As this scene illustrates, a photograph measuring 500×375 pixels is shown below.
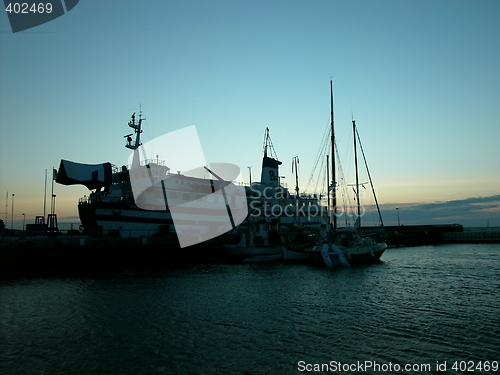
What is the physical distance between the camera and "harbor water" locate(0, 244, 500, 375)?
13.5 m

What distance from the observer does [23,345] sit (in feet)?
50.8

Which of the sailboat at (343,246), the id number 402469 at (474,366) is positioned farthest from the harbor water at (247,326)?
the sailboat at (343,246)

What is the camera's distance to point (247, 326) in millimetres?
18125

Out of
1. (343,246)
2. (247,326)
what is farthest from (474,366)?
(343,246)

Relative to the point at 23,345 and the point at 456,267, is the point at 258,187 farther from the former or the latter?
the point at 23,345

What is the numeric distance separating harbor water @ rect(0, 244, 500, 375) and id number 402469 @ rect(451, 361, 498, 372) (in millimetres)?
71

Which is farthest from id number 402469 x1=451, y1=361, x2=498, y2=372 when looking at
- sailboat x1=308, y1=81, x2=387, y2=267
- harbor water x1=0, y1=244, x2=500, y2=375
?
sailboat x1=308, y1=81, x2=387, y2=267

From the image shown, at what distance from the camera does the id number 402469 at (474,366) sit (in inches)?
505

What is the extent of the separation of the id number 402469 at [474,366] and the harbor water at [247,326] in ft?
0.23

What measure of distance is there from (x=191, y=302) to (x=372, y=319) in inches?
448

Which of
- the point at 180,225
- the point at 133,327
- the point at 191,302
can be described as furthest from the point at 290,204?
the point at 133,327

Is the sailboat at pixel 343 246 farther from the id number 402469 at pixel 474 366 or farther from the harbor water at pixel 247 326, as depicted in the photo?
the id number 402469 at pixel 474 366

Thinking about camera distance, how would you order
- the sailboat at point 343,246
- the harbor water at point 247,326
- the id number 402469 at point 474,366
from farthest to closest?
the sailboat at point 343,246, the harbor water at point 247,326, the id number 402469 at point 474,366

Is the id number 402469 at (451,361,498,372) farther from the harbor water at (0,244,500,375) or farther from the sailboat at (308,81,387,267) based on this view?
the sailboat at (308,81,387,267)
